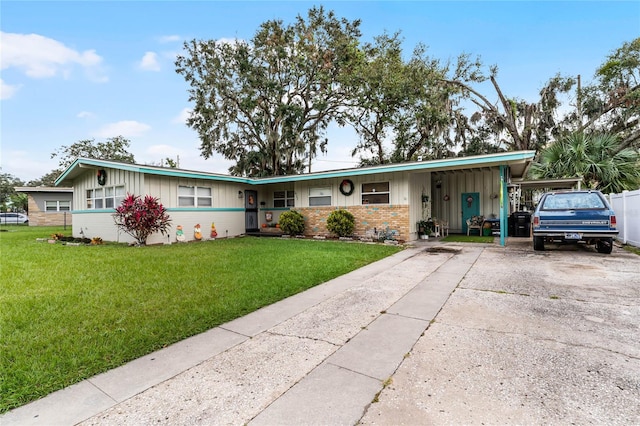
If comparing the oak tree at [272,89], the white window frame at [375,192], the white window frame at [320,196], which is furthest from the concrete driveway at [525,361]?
the oak tree at [272,89]

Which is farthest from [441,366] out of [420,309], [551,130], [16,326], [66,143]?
[66,143]

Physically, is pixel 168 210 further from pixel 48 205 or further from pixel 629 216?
pixel 48 205

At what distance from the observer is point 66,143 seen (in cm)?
3591

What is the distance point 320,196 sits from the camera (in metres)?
13.4

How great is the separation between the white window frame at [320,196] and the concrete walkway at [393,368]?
29.1 ft

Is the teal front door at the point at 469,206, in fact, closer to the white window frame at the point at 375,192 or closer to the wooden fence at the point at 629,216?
the wooden fence at the point at 629,216

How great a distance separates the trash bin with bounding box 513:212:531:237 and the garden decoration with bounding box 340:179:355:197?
7.30 meters

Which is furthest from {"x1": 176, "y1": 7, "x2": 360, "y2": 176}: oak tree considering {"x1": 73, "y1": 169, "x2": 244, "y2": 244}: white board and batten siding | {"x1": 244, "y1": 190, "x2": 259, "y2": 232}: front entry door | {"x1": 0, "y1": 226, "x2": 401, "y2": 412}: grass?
{"x1": 0, "y1": 226, "x2": 401, "y2": 412}: grass

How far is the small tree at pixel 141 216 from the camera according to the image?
10078mm

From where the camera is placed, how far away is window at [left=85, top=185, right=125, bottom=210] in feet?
37.9

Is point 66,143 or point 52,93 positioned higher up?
point 66,143

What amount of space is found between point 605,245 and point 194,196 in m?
13.7

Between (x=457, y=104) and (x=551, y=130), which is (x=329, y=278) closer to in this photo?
(x=457, y=104)

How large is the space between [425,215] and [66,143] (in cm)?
4337
